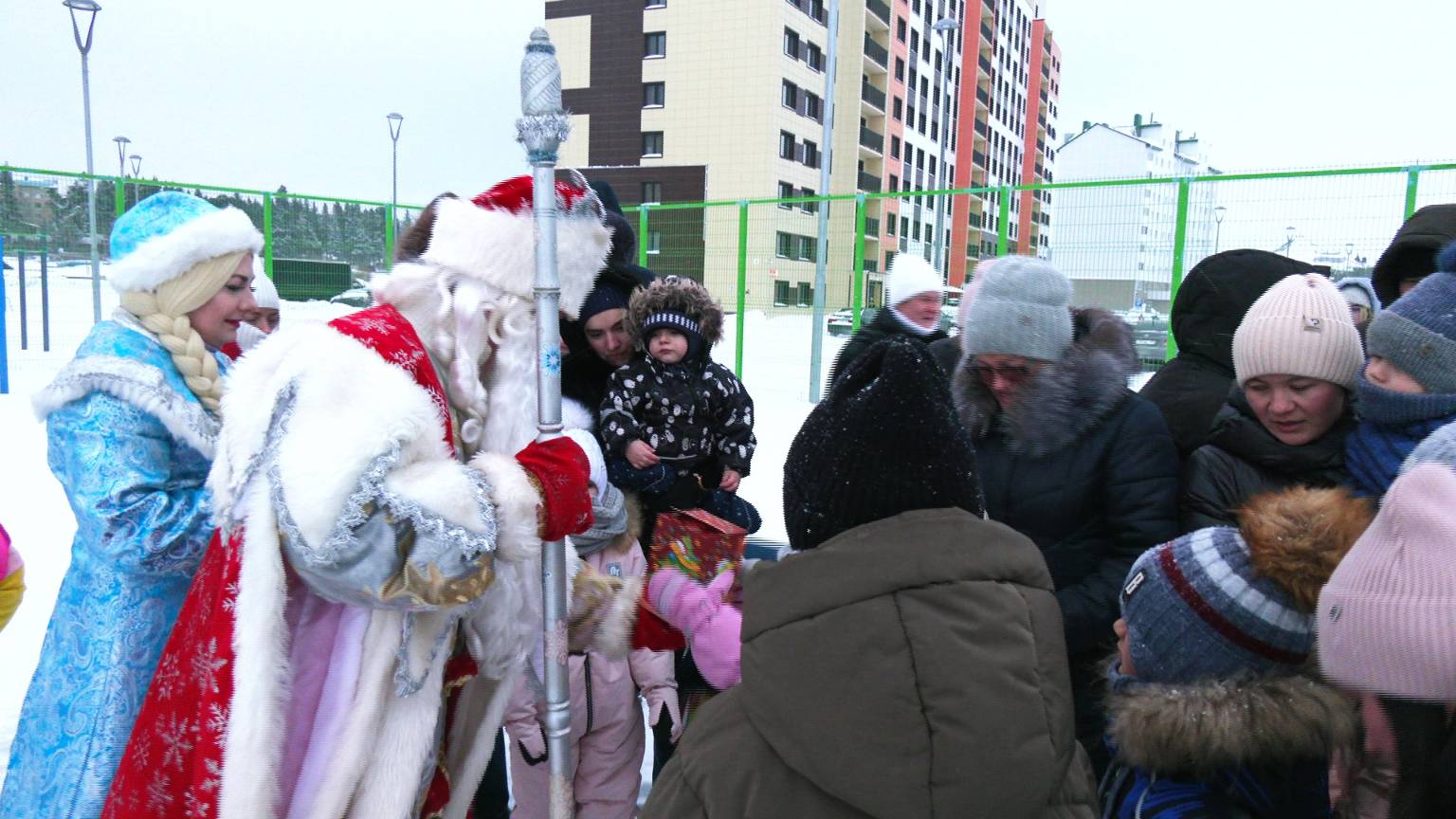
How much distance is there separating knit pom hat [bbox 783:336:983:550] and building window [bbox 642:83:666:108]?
33.6m

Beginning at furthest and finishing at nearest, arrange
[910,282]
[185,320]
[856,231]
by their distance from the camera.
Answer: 1. [856,231]
2. [910,282]
3. [185,320]

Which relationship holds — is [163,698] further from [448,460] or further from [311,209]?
[311,209]

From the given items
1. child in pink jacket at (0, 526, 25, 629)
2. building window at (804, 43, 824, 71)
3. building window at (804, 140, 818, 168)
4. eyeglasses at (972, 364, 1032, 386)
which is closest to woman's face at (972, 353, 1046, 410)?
eyeglasses at (972, 364, 1032, 386)

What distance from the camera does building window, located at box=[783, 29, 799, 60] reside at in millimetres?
30670

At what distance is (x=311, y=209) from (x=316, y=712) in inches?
395

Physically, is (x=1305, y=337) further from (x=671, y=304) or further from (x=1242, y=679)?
(x=671, y=304)

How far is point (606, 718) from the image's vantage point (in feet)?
7.52

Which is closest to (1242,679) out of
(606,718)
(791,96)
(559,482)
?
(559,482)

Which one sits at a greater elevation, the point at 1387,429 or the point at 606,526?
the point at 1387,429

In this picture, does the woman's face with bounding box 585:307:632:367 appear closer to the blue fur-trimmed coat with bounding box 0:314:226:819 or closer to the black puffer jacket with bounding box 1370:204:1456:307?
the blue fur-trimmed coat with bounding box 0:314:226:819

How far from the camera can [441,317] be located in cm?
153

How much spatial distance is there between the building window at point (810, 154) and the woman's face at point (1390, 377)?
107 ft

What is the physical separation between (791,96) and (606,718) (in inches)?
1263

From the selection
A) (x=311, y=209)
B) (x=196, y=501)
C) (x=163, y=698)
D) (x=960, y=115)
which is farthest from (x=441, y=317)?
(x=960, y=115)
